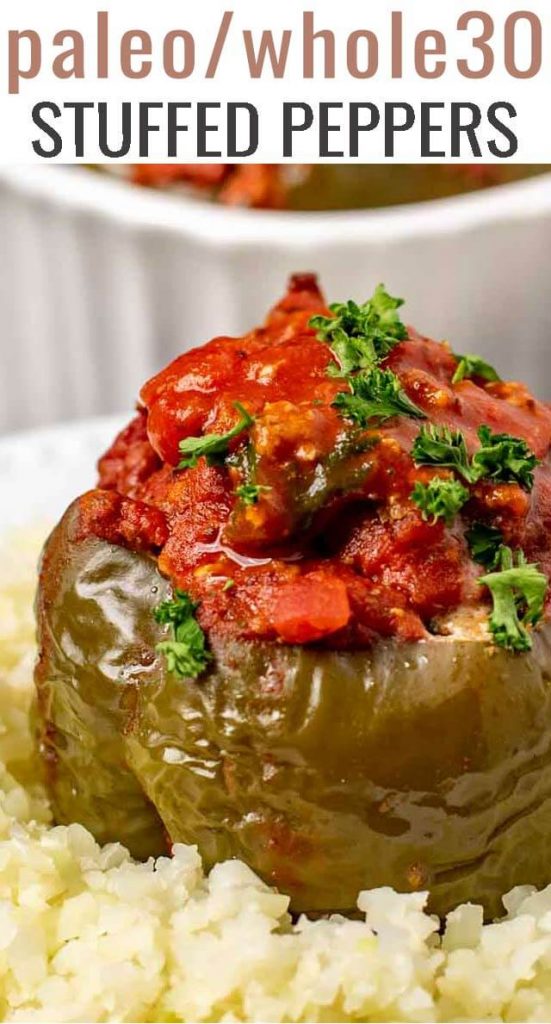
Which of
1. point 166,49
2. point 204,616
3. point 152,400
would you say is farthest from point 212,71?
point 204,616

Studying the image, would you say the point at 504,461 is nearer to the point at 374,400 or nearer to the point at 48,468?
the point at 374,400

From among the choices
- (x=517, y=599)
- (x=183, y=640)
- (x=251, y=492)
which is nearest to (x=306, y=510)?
(x=251, y=492)

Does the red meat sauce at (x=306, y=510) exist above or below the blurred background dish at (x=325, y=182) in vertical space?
below

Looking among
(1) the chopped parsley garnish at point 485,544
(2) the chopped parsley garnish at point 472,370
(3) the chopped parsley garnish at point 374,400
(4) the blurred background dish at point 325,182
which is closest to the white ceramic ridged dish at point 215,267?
(4) the blurred background dish at point 325,182

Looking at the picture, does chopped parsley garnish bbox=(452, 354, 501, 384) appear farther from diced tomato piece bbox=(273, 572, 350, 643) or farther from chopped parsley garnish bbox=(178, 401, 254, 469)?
diced tomato piece bbox=(273, 572, 350, 643)

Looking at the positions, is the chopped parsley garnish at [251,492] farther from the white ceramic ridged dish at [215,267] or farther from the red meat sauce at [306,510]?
the white ceramic ridged dish at [215,267]

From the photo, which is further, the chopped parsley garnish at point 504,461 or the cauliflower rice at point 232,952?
the chopped parsley garnish at point 504,461

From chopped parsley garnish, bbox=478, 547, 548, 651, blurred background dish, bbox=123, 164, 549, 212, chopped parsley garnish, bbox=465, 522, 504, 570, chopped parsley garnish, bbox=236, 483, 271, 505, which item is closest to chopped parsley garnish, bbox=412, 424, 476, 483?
chopped parsley garnish, bbox=465, 522, 504, 570
